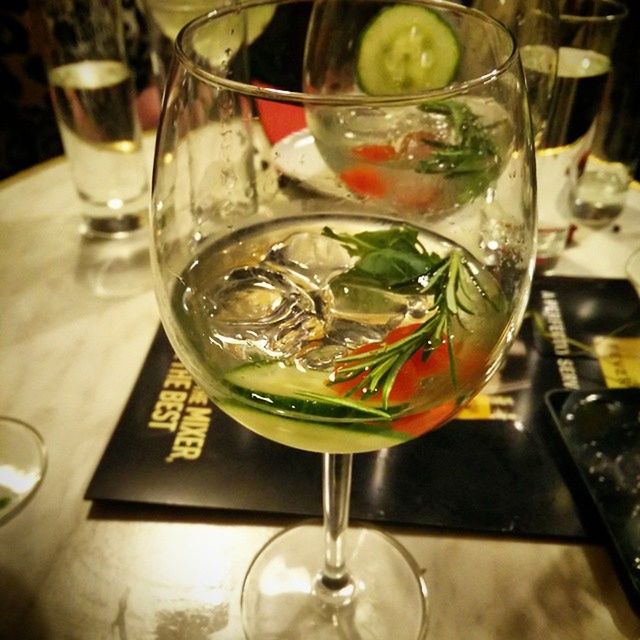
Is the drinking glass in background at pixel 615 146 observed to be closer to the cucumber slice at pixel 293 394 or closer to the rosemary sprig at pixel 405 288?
the rosemary sprig at pixel 405 288

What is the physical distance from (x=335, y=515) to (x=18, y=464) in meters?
0.30

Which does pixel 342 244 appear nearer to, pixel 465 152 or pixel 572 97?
pixel 465 152

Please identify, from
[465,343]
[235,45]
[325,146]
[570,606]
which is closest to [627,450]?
[570,606]

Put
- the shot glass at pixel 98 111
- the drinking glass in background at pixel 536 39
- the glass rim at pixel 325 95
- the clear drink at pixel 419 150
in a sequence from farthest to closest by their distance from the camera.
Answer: the shot glass at pixel 98 111, the drinking glass in background at pixel 536 39, the clear drink at pixel 419 150, the glass rim at pixel 325 95

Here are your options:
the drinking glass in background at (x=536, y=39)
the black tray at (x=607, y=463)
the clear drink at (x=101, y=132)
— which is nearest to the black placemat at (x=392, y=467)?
the black tray at (x=607, y=463)

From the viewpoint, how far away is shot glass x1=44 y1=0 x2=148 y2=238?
93 cm

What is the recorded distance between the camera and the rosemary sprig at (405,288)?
1.47 ft

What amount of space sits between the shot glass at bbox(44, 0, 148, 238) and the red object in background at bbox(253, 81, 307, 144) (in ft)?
1.76

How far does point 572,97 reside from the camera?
2.87 ft

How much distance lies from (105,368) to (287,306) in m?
0.29

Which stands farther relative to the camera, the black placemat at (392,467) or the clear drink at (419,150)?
the black placemat at (392,467)

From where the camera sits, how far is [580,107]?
878 mm

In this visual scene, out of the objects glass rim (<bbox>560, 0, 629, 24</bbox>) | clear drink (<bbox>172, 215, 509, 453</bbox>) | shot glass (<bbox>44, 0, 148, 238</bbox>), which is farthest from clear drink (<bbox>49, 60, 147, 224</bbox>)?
glass rim (<bbox>560, 0, 629, 24</bbox>)

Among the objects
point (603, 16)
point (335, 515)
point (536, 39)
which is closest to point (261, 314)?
point (335, 515)
